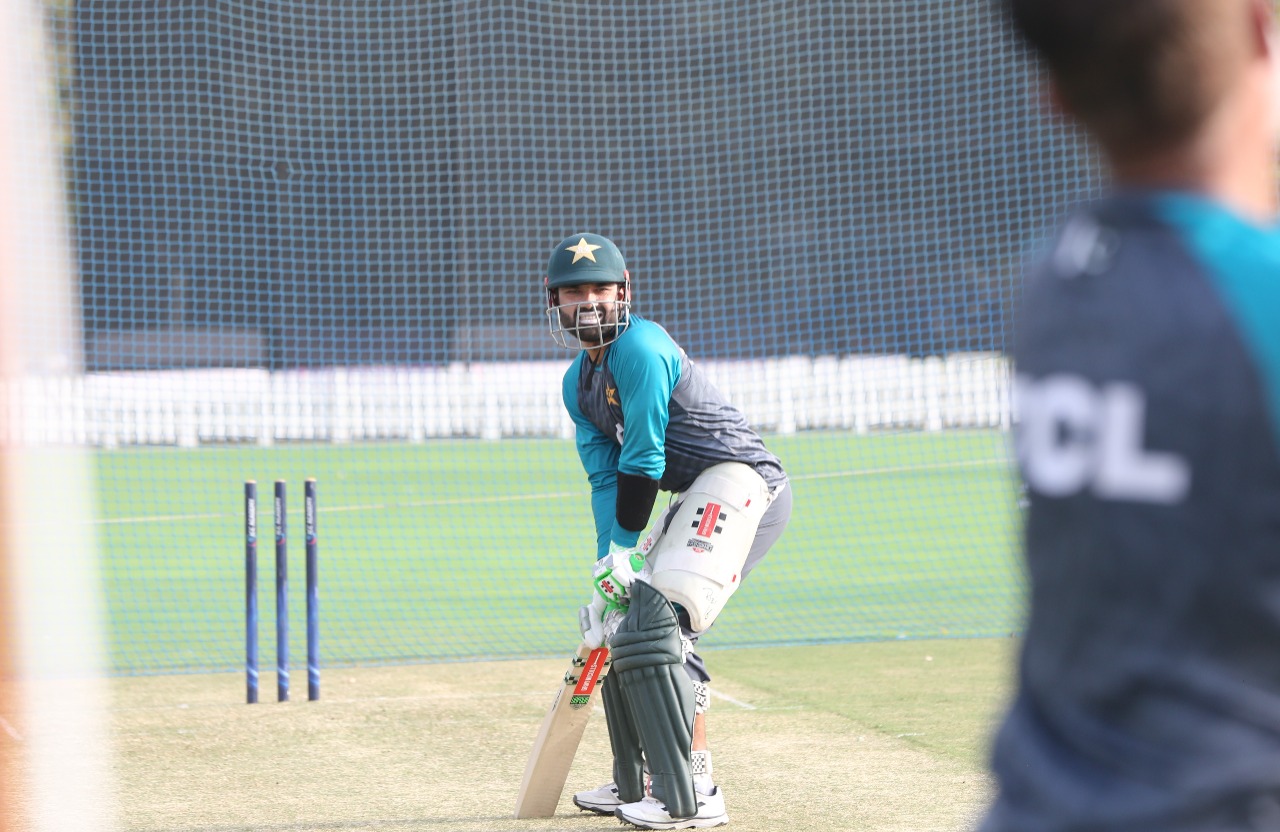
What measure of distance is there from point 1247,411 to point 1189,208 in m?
0.18

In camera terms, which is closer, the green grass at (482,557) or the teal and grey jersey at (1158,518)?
the teal and grey jersey at (1158,518)

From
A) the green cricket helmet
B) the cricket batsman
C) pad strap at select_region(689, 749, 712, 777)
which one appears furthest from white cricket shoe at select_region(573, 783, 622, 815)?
the green cricket helmet

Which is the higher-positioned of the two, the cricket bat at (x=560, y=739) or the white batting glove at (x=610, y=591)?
the white batting glove at (x=610, y=591)

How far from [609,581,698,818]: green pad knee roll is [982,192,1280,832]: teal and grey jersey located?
11.5ft

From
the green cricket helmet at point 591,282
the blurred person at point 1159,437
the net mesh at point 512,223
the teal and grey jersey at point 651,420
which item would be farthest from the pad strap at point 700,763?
the net mesh at point 512,223

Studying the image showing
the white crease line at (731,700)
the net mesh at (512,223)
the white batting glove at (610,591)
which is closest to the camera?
the white batting glove at (610,591)

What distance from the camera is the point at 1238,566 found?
44.3 inches

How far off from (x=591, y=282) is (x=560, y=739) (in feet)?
4.96

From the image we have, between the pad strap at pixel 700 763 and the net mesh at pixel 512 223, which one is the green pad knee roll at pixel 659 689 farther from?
the net mesh at pixel 512 223

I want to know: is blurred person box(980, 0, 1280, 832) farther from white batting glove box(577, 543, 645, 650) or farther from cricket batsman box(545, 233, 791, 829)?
white batting glove box(577, 543, 645, 650)

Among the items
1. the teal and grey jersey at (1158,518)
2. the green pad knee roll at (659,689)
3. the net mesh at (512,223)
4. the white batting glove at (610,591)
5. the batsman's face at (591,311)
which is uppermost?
the net mesh at (512,223)

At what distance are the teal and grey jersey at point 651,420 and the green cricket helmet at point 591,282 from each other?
6 cm

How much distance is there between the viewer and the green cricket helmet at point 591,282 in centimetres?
497

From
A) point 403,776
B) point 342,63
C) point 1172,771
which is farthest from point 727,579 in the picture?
point 342,63
